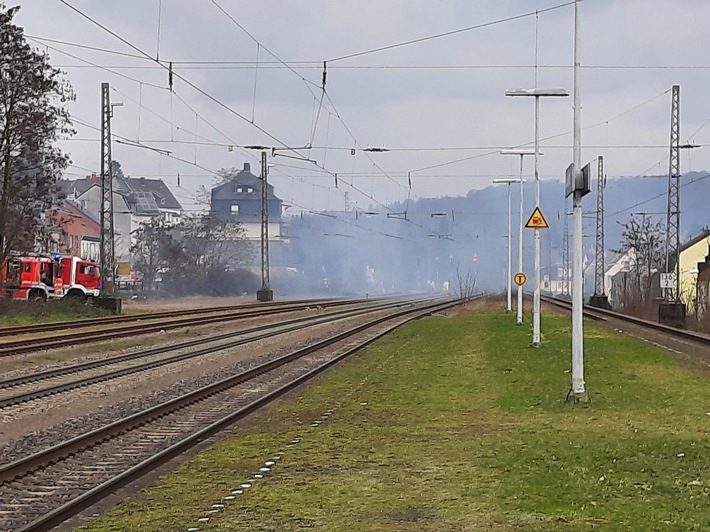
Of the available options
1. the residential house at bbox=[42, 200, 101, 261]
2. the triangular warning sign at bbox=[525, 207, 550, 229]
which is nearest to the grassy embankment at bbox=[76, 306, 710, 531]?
the triangular warning sign at bbox=[525, 207, 550, 229]

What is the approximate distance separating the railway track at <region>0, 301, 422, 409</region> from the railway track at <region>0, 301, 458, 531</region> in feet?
9.55

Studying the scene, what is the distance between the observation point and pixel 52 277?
204 ft

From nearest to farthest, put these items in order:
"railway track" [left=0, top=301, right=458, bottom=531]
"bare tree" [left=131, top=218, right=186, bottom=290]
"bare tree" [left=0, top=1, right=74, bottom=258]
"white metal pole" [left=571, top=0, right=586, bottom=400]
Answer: "railway track" [left=0, top=301, right=458, bottom=531]
"white metal pole" [left=571, top=0, right=586, bottom=400]
"bare tree" [left=0, top=1, right=74, bottom=258]
"bare tree" [left=131, top=218, right=186, bottom=290]

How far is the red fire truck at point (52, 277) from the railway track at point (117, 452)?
3677cm

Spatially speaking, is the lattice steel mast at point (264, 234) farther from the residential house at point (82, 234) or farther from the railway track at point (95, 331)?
the residential house at point (82, 234)

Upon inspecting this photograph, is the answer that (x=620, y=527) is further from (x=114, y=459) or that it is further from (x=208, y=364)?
(x=208, y=364)

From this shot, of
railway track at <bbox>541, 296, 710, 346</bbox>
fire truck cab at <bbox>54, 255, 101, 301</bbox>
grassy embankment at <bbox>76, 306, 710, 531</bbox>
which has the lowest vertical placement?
grassy embankment at <bbox>76, 306, 710, 531</bbox>

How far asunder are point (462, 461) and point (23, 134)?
41.7 m

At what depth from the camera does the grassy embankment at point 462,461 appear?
967cm

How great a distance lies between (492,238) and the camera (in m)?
155

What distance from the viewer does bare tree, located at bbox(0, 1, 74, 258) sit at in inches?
1970

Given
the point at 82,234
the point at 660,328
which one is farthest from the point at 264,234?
the point at 82,234

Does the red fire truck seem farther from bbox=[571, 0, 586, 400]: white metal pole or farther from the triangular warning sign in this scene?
bbox=[571, 0, 586, 400]: white metal pole

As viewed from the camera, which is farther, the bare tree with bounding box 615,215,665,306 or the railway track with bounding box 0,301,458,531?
the bare tree with bounding box 615,215,665,306
